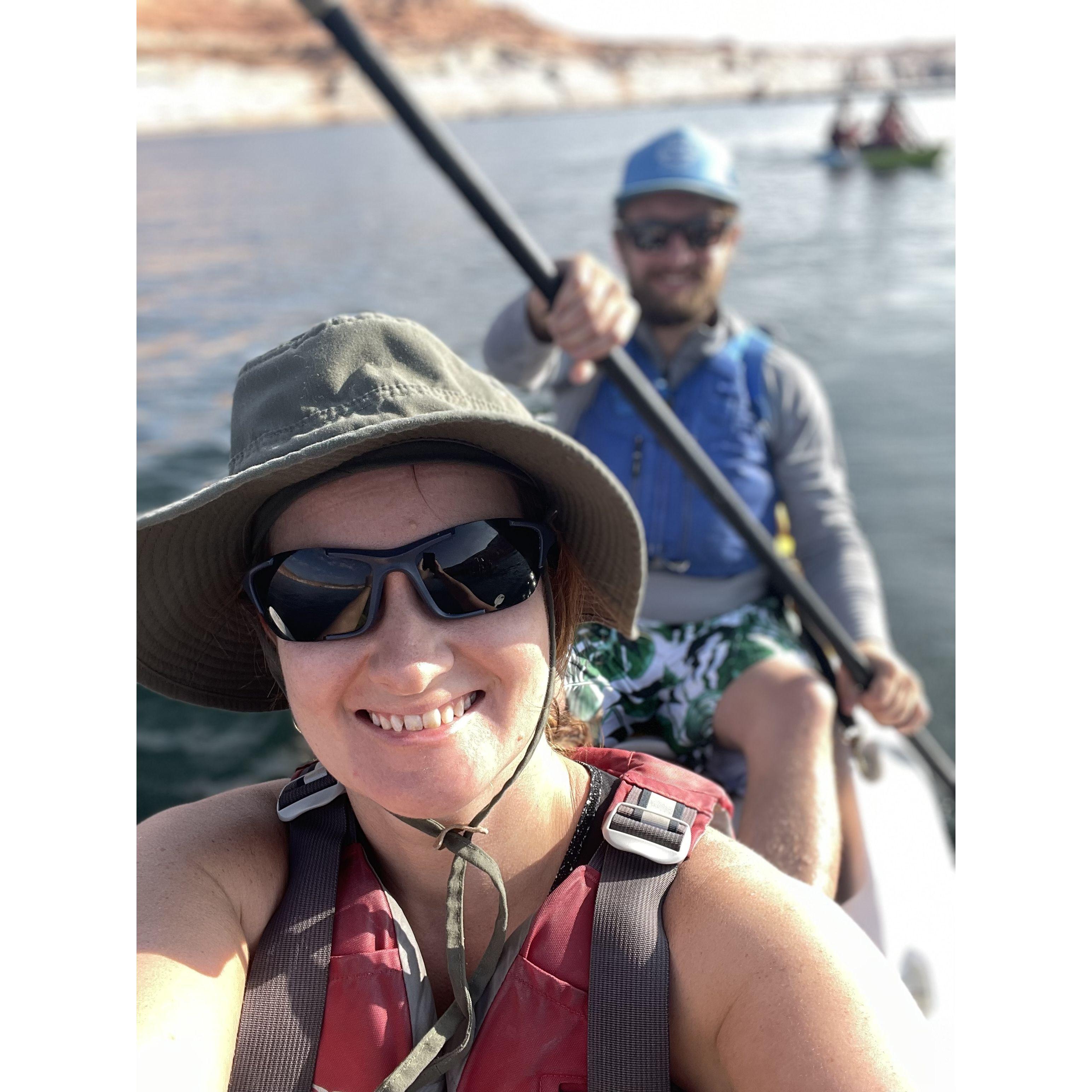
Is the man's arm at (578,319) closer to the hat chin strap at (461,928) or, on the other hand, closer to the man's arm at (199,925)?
the hat chin strap at (461,928)

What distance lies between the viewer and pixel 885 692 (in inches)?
93.6

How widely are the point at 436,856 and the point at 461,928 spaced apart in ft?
0.29

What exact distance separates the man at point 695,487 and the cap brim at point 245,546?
0.74m

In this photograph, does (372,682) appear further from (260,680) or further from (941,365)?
(941,365)

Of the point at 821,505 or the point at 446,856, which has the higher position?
the point at 821,505

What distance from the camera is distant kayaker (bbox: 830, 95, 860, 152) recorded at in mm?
19781

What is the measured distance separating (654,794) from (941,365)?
8.37 m

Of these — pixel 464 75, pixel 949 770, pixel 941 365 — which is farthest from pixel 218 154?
pixel 949 770

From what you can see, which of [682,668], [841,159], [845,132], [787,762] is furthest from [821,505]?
[845,132]

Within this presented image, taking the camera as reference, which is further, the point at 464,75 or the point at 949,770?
the point at 464,75

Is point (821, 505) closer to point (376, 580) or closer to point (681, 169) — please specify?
point (681, 169)

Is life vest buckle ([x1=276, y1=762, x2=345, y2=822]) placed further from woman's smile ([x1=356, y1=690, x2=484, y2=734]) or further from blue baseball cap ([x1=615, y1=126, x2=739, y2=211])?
blue baseball cap ([x1=615, y1=126, x2=739, y2=211])

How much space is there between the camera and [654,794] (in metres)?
1.12

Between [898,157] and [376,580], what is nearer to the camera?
[376,580]
